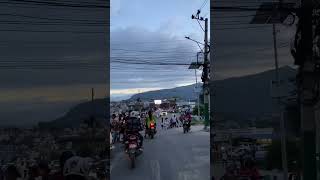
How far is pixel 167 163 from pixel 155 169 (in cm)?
73

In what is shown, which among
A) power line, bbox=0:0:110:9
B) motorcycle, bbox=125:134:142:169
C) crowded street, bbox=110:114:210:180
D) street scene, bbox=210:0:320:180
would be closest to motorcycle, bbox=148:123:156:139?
crowded street, bbox=110:114:210:180

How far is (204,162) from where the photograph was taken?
43.0 feet

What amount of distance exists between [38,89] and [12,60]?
0.60m

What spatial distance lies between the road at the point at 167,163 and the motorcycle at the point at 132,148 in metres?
0.14

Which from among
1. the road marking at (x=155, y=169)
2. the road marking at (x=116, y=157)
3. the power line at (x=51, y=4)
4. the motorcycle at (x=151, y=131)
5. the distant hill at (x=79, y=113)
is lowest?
the road marking at (x=155, y=169)

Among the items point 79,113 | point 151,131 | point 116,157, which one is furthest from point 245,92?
point 151,131

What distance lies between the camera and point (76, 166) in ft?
31.4

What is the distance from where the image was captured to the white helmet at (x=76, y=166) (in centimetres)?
953

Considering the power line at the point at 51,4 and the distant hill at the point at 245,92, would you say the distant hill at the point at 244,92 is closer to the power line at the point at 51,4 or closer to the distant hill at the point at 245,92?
the distant hill at the point at 245,92

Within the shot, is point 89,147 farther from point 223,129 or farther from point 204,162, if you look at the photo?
point 204,162

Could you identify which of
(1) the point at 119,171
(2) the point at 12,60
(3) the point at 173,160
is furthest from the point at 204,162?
(2) the point at 12,60

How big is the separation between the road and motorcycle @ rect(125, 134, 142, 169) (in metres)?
0.14

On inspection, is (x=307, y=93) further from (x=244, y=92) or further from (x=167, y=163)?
(x=167, y=163)

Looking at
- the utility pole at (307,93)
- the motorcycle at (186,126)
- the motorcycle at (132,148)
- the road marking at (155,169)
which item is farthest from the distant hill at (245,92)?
the motorcycle at (186,126)
